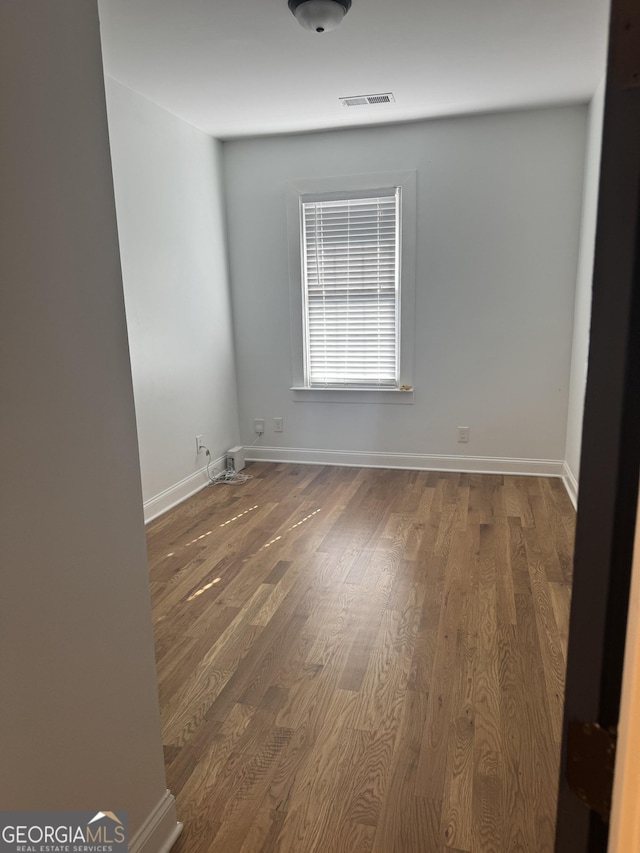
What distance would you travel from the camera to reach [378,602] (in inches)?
103

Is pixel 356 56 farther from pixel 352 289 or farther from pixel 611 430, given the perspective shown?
pixel 611 430

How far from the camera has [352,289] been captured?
14.9 ft

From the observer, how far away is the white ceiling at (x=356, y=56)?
8.19ft

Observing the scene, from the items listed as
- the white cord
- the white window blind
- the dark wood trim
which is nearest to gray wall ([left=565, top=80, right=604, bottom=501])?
the white window blind

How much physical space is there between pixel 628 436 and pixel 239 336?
14.8 feet

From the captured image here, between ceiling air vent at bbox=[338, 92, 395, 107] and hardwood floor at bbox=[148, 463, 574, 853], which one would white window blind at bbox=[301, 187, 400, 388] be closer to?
ceiling air vent at bbox=[338, 92, 395, 107]

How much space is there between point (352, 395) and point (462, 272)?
1.31 metres

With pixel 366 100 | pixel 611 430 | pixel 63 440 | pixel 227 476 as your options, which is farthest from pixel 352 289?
pixel 611 430

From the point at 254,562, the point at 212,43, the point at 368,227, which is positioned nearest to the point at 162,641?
the point at 254,562

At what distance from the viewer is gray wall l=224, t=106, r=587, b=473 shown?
4043mm

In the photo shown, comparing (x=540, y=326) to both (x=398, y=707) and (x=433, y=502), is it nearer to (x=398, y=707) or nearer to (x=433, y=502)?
(x=433, y=502)

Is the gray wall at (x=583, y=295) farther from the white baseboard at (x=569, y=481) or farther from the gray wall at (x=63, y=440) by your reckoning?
the gray wall at (x=63, y=440)

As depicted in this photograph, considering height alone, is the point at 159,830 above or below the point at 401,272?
below

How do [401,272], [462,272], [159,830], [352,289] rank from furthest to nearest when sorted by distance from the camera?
[352,289] < [401,272] < [462,272] < [159,830]
